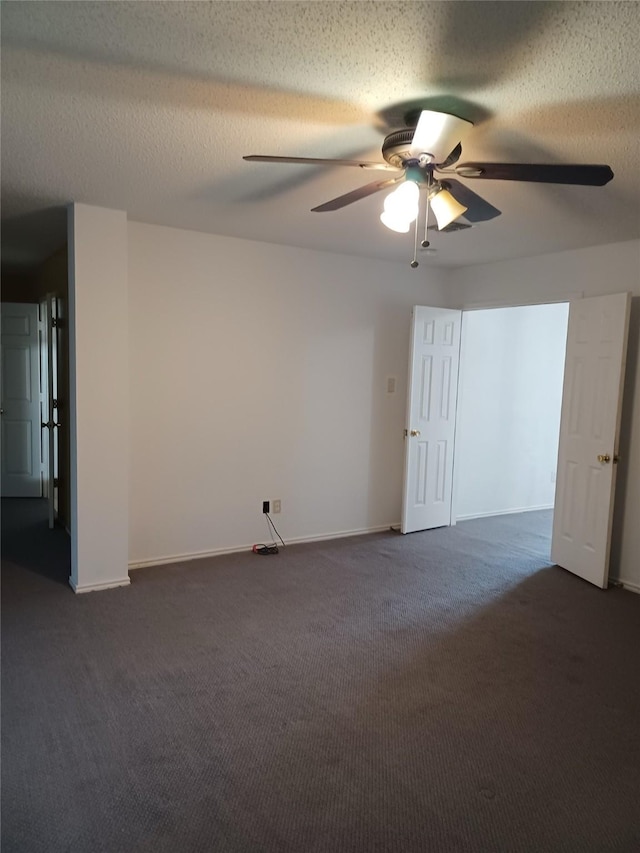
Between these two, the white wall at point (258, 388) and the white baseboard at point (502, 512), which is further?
the white baseboard at point (502, 512)

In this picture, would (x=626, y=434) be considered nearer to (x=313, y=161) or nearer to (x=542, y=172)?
(x=542, y=172)

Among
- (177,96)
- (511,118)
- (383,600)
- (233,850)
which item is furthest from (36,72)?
(383,600)

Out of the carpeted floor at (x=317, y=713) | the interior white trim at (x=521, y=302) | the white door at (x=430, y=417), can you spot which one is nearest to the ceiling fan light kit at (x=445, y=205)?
the carpeted floor at (x=317, y=713)

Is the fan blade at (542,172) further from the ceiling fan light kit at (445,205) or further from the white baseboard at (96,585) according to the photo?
the white baseboard at (96,585)

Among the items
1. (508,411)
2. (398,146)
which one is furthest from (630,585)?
(398,146)

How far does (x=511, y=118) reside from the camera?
2180 mm

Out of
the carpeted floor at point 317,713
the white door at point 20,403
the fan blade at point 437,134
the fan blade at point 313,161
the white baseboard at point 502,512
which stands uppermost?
the fan blade at point 437,134

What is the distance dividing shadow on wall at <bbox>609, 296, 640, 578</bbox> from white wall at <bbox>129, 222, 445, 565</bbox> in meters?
1.90

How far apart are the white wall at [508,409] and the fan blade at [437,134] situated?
11.8ft

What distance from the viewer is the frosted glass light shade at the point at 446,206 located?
94.2 inches

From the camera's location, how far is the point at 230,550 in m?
4.72

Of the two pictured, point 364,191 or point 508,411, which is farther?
point 508,411

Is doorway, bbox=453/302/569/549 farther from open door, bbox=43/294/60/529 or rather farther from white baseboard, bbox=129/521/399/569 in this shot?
open door, bbox=43/294/60/529

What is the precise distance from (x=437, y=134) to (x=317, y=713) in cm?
237
